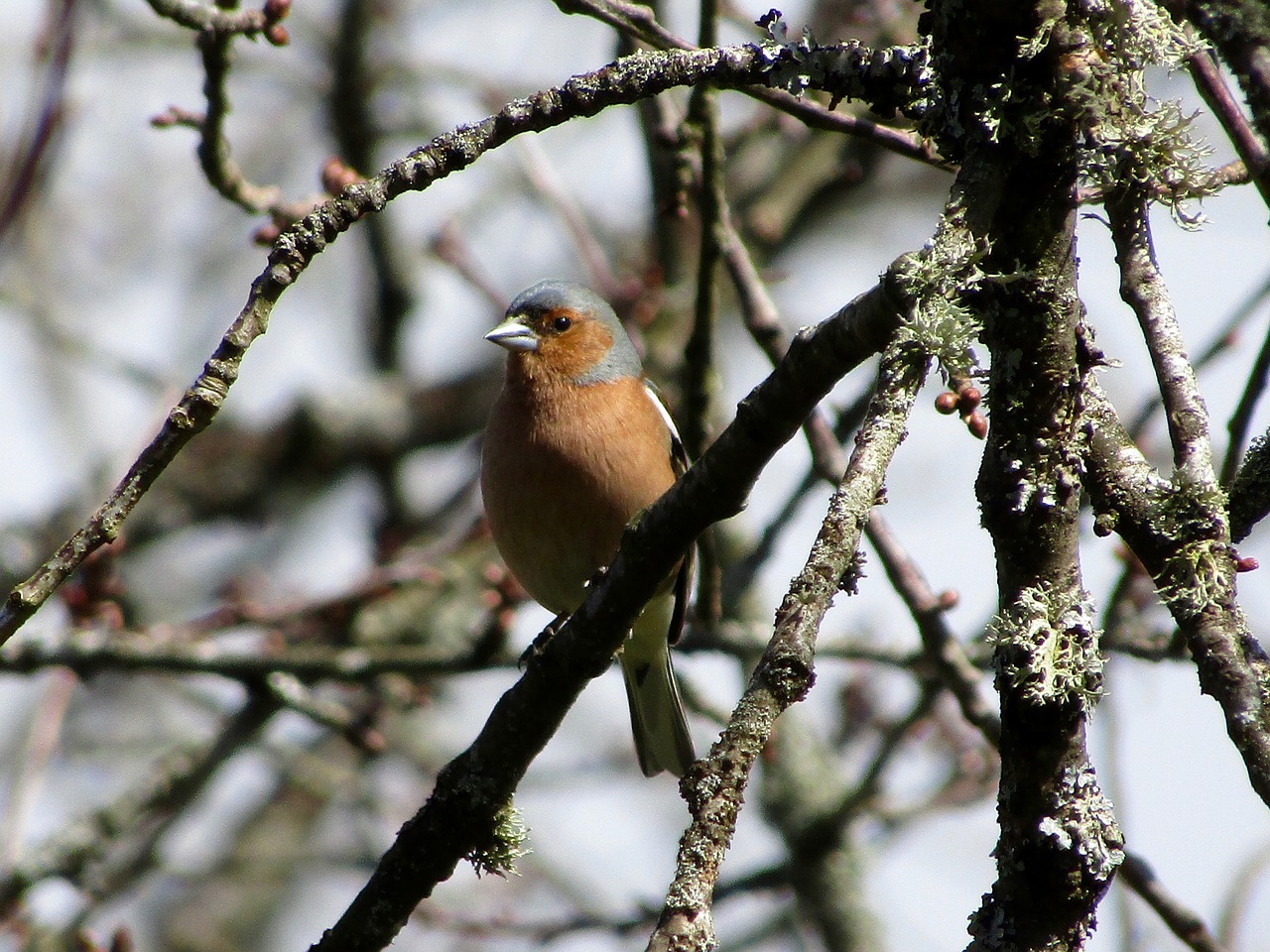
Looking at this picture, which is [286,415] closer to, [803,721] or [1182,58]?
[803,721]

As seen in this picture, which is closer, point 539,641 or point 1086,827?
point 1086,827

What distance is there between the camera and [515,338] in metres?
6.12

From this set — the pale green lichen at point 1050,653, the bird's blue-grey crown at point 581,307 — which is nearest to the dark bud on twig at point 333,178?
the bird's blue-grey crown at point 581,307

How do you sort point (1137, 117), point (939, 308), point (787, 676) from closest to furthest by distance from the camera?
point (787, 676) → point (939, 308) → point (1137, 117)

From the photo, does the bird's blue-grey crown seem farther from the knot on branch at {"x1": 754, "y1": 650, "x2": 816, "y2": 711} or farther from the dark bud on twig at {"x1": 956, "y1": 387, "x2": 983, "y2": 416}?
the knot on branch at {"x1": 754, "y1": 650, "x2": 816, "y2": 711}

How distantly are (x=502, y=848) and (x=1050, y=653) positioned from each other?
1944 millimetres

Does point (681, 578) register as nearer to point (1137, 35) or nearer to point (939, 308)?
point (1137, 35)

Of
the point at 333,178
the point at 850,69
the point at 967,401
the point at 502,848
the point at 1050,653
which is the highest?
the point at 333,178

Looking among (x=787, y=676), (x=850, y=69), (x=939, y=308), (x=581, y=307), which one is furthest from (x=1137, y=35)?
(x=581, y=307)

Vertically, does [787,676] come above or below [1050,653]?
below

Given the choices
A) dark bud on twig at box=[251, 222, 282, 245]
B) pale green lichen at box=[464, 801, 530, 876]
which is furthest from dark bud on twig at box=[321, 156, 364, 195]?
pale green lichen at box=[464, 801, 530, 876]

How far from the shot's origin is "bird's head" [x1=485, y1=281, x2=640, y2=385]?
602cm

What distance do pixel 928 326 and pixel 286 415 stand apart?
22.1 ft

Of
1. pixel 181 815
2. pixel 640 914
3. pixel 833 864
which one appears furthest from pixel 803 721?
pixel 181 815
